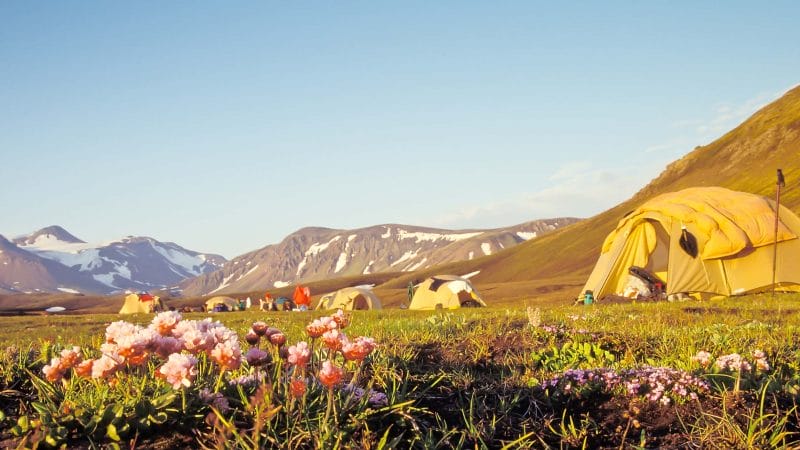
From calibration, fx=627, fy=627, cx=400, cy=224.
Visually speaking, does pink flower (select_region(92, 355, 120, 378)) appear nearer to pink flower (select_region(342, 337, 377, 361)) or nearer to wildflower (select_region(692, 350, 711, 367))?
pink flower (select_region(342, 337, 377, 361))

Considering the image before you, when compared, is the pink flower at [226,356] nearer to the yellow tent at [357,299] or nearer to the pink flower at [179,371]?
the pink flower at [179,371]

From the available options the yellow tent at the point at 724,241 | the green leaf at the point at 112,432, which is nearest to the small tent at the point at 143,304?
the yellow tent at the point at 724,241

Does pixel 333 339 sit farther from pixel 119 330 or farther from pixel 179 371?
pixel 119 330

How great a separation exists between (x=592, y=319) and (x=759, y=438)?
322 inches

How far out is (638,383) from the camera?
225 inches

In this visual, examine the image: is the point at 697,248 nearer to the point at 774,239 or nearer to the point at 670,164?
the point at 774,239

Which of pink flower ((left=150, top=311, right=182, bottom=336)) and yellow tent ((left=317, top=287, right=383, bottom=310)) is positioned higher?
pink flower ((left=150, top=311, right=182, bottom=336))

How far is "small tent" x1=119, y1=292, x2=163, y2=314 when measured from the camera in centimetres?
7094

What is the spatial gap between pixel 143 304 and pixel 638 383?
75337mm

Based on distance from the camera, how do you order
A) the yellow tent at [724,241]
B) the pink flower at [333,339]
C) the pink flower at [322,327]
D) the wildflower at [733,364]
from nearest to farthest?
the pink flower at [333,339], the pink flower at [322,327], the wildflower at [733,364], the yellow tent at [724,241]

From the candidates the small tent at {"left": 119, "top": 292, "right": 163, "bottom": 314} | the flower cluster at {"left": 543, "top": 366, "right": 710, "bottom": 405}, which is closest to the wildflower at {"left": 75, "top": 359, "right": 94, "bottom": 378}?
the flower cluster at {"left": 543, "top": 366, "right": 710, "bottom": 405}

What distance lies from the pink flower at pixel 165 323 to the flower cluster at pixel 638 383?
3371 mm

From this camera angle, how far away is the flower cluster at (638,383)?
5.56 metres

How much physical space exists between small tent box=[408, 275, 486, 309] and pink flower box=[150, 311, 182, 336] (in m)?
43.8
